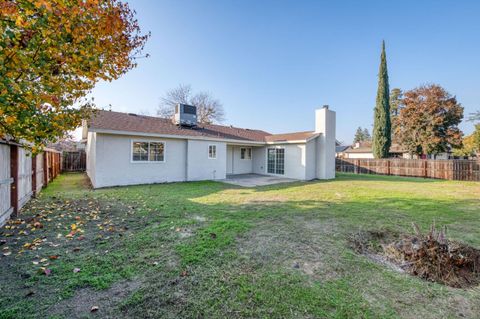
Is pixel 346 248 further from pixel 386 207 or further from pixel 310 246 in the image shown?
pixel 386 207

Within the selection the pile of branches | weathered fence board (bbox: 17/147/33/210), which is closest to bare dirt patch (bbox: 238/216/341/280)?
the pile of branches

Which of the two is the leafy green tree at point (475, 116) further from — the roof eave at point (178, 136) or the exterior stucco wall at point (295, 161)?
the roof eave at point (178, 136)

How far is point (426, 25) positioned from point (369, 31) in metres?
2.44

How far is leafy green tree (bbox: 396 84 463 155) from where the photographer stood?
923 inches

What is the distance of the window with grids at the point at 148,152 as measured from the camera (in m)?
11.2

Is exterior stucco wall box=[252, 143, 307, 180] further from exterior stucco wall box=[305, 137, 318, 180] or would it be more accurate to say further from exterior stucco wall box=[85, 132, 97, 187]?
exterior stucco wall box=[85, 132, 97, 187]

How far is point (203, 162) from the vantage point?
44.0 ft

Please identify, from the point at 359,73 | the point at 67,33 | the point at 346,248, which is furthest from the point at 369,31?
the point at 67,33

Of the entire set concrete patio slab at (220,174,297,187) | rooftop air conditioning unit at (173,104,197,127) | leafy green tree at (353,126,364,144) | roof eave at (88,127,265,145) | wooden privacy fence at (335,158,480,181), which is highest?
leafy green tree at (353,126,364,144)

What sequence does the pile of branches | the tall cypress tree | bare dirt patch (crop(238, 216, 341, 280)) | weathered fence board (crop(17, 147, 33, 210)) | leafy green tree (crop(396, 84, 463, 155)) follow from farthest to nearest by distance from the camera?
leafy green tree (crop(396, 84, 463, 155)) < the tall cypress tree < weathered fence board (crop(17, 147, 33, 210)) < bare dirt patch (crop(238, 216, 341, 280)) < the pile of branches

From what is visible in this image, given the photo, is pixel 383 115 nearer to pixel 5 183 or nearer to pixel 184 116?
pixel 184 116

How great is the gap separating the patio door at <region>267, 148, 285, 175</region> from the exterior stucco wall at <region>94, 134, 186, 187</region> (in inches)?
262

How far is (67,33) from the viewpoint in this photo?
401 centimetres

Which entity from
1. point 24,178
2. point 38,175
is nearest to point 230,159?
point 38,175
